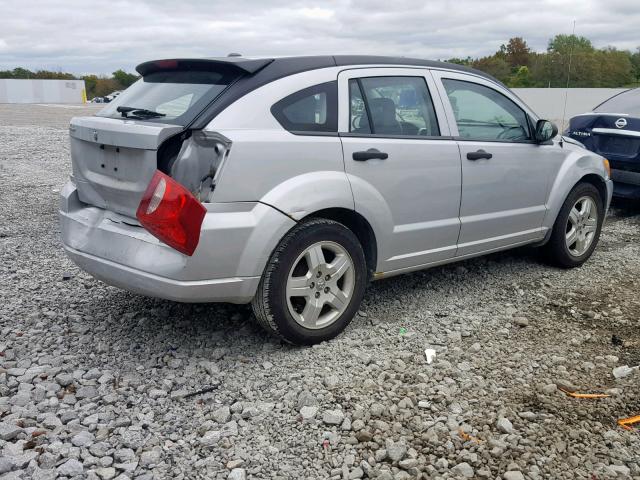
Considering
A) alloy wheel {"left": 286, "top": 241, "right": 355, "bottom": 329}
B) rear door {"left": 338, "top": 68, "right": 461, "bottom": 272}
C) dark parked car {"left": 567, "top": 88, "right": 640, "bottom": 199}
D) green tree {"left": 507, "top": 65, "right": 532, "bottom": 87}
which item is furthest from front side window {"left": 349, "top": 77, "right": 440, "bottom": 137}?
green tree {"left": 507, "top": 65, "right": 532, "bottom": 87}

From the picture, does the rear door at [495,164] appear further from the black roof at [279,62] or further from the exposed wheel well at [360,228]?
the exposed wheel well at [360,228]

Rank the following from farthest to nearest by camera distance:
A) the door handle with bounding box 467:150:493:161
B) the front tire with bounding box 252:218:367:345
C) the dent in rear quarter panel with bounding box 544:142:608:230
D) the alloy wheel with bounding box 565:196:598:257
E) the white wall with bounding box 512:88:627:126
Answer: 1. the white wall with bounding box 512:88:627:126
2. the alloy wheel with bounding box 565:196:598:257
3. the dent in rear quarter panel with bounding box 544:142:608:230
4. the door handle with bounding box 467:150:493:161
5. the front tire with bounding box 252:218:367:345

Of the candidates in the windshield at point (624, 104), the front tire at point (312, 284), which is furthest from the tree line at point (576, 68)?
the front tire at point (312, 284)

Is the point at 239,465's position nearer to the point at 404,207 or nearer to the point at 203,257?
the point at 203,257

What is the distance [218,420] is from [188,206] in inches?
44.1

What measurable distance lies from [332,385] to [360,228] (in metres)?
1.14

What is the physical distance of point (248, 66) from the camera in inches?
156

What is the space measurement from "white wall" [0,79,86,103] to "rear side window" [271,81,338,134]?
2549 inches

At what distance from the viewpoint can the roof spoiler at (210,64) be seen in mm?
3955

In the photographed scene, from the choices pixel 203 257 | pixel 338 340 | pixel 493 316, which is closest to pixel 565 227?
pixel 493 316

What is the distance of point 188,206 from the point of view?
3.55m

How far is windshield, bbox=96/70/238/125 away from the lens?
153 inches

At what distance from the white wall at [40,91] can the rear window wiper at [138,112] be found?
64.3 meters

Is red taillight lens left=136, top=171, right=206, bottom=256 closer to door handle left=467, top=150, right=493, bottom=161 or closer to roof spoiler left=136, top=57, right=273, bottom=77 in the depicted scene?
roof spoiler left=136, top=57, right=273, bottom=77
